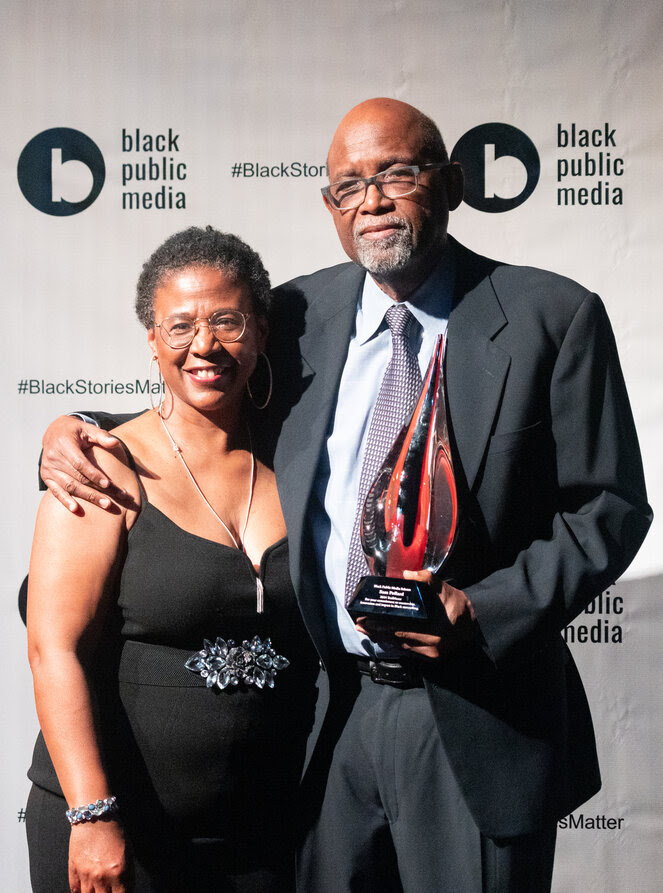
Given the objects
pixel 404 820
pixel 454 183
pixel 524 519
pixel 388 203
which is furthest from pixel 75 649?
pixel 454 183

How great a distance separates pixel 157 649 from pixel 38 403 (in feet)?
3.81

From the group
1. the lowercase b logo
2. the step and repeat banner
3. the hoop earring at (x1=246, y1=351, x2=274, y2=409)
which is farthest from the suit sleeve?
the lowercase b logo

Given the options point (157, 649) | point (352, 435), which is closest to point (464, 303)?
point (352, 435)

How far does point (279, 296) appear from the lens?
1.88 metres

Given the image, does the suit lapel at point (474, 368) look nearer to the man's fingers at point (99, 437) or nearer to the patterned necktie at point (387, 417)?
the patterned necktie at point (387, 417)

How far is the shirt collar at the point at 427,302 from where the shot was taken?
164 centimetres

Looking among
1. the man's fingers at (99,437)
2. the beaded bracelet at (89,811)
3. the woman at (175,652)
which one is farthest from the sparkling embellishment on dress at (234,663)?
the man's fingers at (99,437)

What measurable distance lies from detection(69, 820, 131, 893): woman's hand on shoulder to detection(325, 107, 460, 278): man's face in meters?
1.08

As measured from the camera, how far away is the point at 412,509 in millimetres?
1396

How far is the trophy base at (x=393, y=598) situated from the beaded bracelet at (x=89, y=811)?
1.89 feet

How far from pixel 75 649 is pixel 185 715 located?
0.75ft

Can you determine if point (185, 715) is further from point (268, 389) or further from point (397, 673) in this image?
point (268, 389)

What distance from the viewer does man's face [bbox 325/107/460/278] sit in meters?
1.57

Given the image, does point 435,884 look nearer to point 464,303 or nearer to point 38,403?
point 464,303
